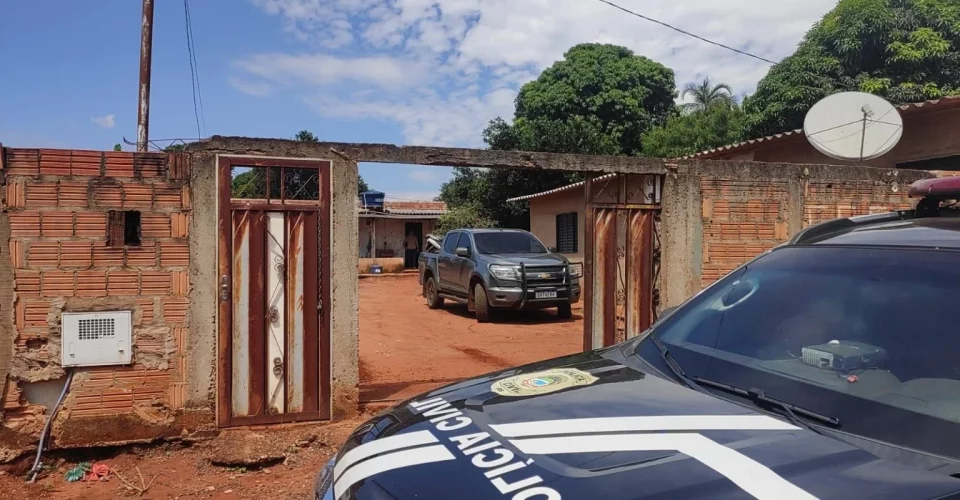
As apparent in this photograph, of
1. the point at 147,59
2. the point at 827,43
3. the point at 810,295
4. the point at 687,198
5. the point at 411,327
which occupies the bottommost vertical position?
the point at 411,327

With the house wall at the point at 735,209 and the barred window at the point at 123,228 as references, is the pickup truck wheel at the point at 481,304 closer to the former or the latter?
the house wall at the point at 735,209

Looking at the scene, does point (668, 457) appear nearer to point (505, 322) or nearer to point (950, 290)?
point (950, 290)

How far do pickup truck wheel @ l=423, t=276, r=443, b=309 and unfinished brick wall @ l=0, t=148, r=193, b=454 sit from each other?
9136 mm

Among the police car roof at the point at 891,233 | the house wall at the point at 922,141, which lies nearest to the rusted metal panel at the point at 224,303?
the police car roof at the point at 891,233

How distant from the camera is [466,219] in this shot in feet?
79.8

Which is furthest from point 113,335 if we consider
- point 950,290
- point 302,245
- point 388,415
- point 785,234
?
point 785,234

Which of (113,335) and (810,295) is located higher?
(810,295)

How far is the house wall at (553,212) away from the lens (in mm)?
17859

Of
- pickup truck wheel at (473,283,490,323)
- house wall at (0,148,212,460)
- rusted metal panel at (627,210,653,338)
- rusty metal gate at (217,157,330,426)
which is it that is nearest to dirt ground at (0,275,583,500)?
house wall at (0,148,212,460)

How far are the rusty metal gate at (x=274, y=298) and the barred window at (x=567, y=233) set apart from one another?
43.7 ft

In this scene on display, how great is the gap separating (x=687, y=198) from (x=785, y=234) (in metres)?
1.25

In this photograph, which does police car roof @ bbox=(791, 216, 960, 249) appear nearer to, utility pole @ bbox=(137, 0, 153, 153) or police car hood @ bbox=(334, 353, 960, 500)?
police car hood @ bbox=(334, 353, 960, 500)

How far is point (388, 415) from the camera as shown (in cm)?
235

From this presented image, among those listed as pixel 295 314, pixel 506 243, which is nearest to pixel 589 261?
pixel 295 314
